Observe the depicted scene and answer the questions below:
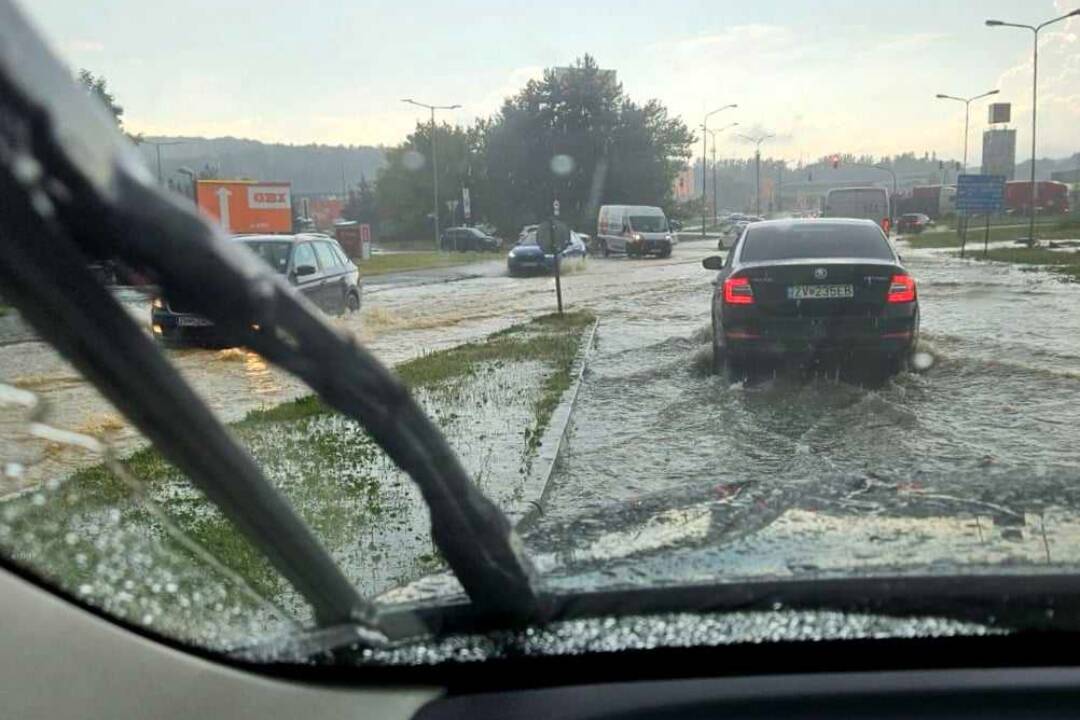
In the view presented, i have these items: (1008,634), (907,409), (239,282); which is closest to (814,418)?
(907,409)

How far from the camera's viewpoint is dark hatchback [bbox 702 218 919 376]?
897 centimetres

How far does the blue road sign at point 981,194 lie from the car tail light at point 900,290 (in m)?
31.7

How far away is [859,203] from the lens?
3866 cm

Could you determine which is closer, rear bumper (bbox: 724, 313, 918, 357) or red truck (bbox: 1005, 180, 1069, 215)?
rear bumper (bbox: 724, 313, 918, 357)

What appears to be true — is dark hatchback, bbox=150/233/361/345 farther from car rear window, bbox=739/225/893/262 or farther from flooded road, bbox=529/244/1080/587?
car rear window, bbox=739/225/893/262

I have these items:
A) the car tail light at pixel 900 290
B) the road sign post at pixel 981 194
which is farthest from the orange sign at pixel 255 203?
the road sign post at pixel 981 194

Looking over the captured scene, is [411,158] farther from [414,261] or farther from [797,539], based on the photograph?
[797,539]

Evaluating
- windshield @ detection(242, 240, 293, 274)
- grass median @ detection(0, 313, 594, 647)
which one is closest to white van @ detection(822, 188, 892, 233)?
windshield @ detection(242, 240, 293, 274)

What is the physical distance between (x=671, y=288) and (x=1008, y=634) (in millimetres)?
21781

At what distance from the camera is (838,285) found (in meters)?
8.95

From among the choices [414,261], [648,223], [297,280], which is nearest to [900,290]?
[297,280]

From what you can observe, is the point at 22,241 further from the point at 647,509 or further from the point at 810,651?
the point at 647,509

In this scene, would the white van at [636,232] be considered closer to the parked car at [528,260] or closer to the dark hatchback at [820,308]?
the parked car at [528,260]

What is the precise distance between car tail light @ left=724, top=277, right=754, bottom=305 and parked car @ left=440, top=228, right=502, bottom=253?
4227 centimetres
